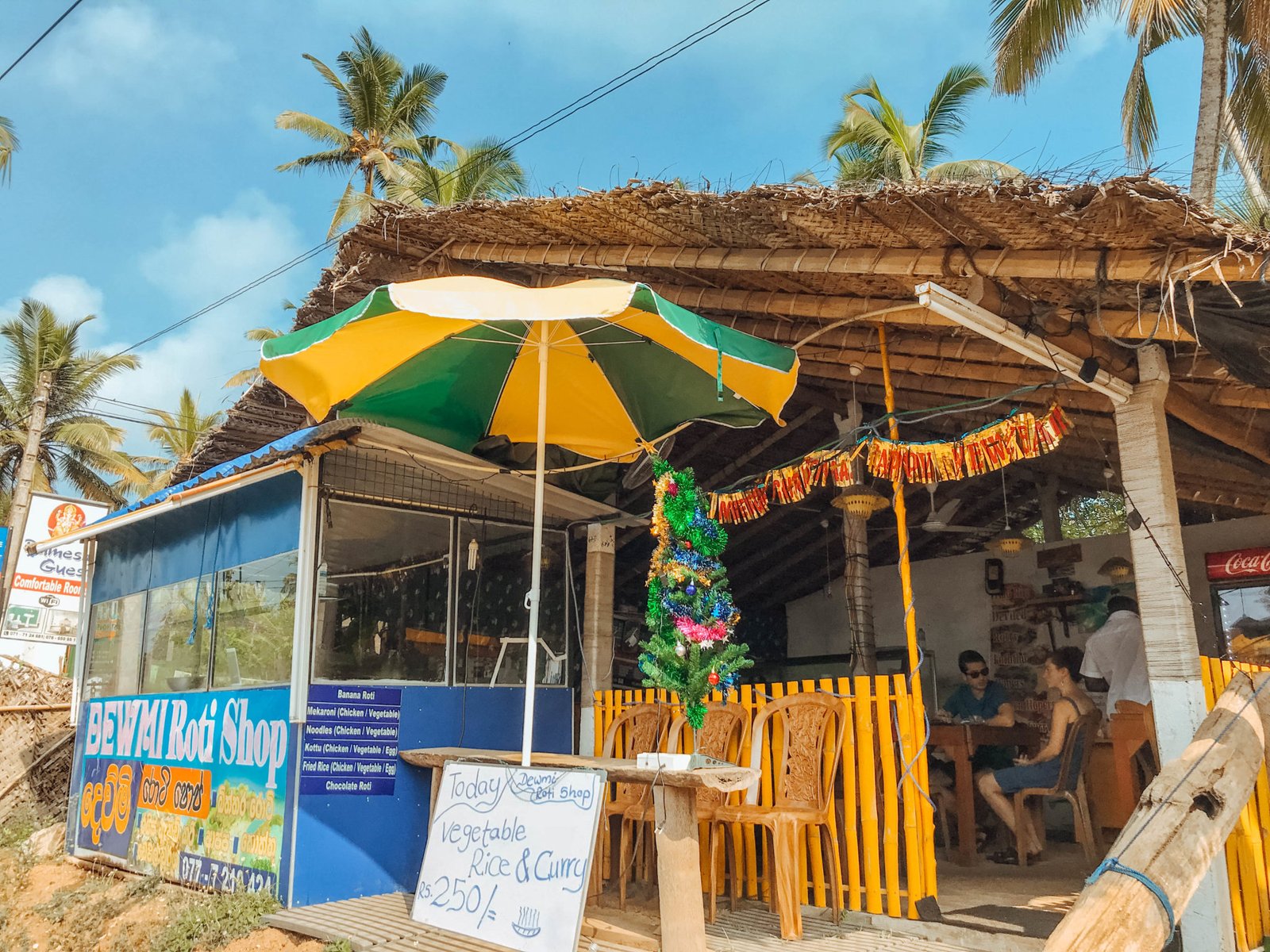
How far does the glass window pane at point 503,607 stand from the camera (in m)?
6.17

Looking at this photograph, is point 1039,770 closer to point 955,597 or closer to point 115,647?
point 955,597

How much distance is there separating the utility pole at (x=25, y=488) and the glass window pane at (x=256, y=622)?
10.3 m

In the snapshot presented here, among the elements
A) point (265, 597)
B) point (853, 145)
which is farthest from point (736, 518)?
point (853, 145)

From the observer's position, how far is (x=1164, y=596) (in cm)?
412

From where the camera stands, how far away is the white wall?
31.0 ft

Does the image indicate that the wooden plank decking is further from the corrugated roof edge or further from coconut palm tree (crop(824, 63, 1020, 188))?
coconut palm tree (crop(824, 63, 1020, 188))

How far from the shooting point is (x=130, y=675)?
301 inches

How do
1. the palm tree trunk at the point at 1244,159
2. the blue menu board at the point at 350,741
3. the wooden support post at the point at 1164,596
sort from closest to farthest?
the wooden support post at the point at 1164,596
the blue menu board at the point at 350,741
the palm tree trunk at the point at 1244,159

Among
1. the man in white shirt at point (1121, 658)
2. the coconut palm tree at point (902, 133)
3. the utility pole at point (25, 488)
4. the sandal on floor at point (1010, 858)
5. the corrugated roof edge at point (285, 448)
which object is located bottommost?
the sandal on floor at point (1010, 858)

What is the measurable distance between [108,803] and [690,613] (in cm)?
573

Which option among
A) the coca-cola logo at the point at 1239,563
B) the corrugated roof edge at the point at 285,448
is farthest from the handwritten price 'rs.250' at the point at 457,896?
the coca-cola logo at the point at 1239,563

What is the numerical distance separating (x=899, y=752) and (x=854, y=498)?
216cm

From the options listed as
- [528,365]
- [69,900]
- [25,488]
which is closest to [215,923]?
[69,900]

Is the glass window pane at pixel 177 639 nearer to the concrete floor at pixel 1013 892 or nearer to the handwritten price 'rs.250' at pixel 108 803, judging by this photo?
the handwritten price 'rs.250' at pixel 108 803
